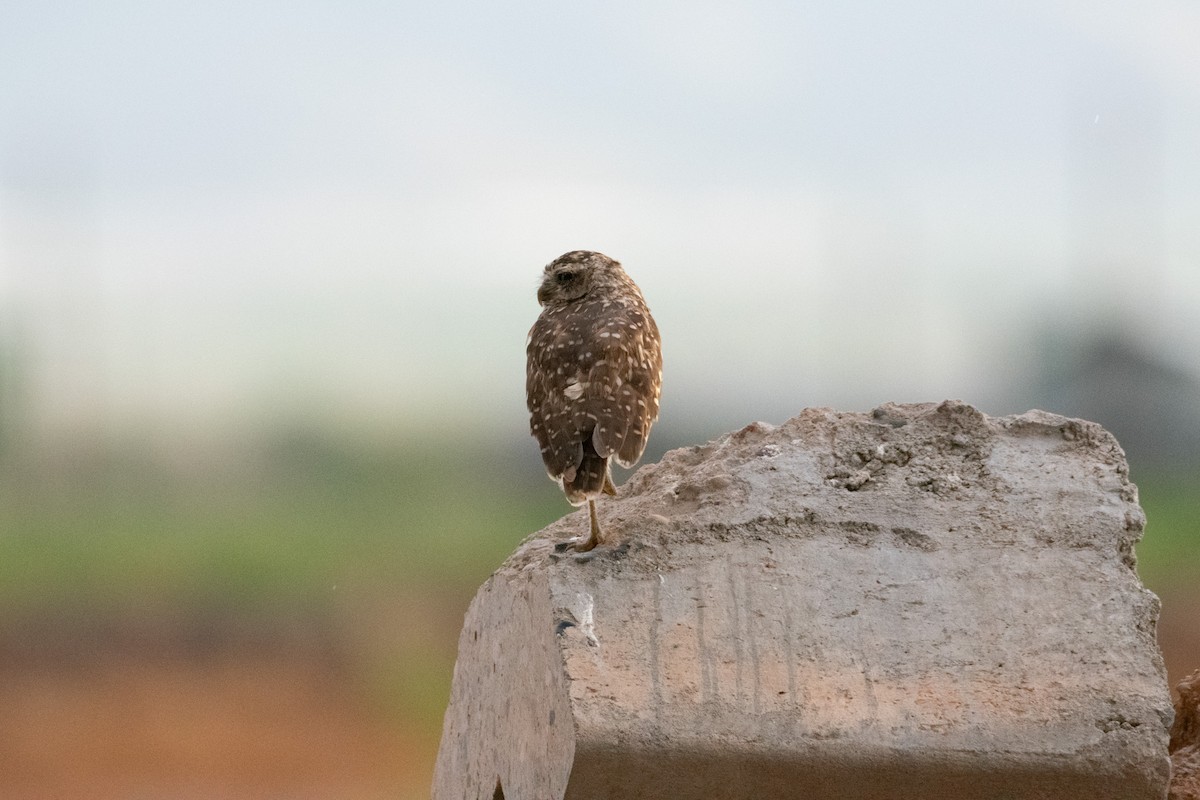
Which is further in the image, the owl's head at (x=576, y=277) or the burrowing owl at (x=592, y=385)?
the owl's head at (x=576, y=277)

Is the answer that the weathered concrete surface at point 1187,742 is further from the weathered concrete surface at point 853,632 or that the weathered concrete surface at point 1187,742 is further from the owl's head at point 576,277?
the owl's head at point 576,277

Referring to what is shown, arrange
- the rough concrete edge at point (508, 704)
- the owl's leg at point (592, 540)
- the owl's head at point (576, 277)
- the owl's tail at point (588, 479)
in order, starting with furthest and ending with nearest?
the owl's head at point (576, 277) → the owl's tail at point (588, 479) → the owl's leg at point (592, 540) → the rough concrete edge at point (508, 704)

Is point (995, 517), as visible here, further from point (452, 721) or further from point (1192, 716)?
point (452, 721)

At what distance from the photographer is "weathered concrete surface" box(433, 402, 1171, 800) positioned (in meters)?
4.59

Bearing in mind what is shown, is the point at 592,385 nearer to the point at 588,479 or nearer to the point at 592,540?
the point at 588,479

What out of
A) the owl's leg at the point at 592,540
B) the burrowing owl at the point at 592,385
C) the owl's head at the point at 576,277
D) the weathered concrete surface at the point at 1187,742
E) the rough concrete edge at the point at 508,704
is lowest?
the weathered concrete surface at the point at 1187,742

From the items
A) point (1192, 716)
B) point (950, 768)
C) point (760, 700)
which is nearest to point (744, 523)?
point (760, 700)

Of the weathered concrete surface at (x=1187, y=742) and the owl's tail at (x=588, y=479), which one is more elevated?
the owl's tail at (x=588, y=479)

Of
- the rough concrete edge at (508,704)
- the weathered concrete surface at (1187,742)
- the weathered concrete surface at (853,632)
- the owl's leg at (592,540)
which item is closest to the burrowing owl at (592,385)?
the owl's leg at (592,540)

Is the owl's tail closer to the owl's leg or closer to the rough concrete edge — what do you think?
the owl's leg

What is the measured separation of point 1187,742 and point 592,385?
9.57ft

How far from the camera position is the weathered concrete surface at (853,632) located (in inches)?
181

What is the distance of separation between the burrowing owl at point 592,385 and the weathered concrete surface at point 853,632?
9.6 inches

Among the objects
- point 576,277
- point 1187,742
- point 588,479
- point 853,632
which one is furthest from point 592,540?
point 1187,742
